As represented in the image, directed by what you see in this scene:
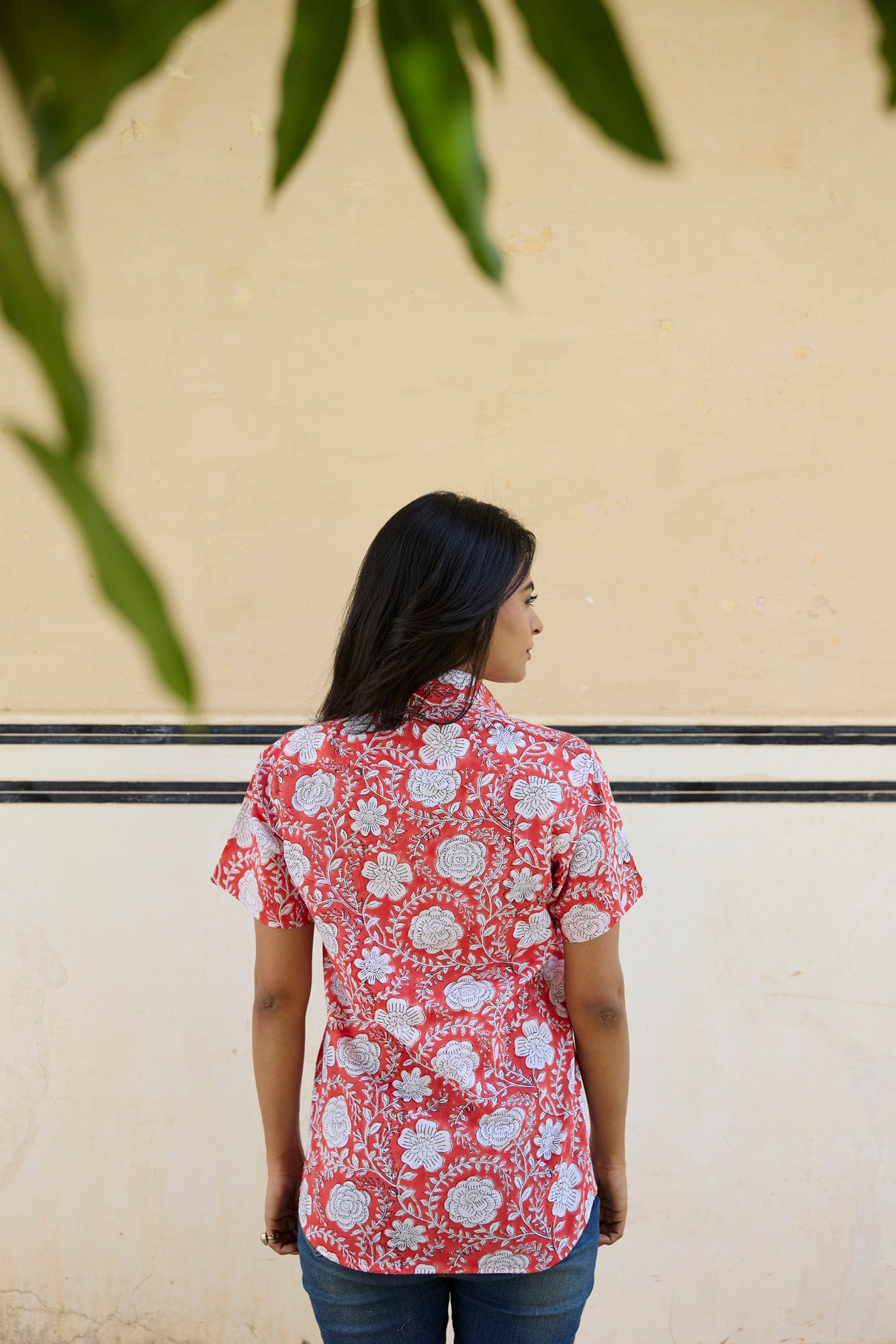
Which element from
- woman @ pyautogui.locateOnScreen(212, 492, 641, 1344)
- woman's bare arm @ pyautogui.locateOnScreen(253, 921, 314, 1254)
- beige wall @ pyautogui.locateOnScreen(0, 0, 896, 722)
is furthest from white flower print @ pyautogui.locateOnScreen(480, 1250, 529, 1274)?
beige wall @ pyautogui.locateOnScreen(0, 0, 896, 722)

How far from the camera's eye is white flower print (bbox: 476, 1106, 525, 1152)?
2.89 ft

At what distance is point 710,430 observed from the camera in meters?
1.58

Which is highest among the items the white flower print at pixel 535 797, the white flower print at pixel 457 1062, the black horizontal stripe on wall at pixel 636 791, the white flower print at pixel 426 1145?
the white flower print at pixel 535 797

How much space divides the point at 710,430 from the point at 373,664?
2.88ft

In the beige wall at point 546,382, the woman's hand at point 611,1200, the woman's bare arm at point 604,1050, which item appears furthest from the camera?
the beige wall at point 546,382

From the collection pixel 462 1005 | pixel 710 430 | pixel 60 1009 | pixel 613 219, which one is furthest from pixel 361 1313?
pixel 613 219

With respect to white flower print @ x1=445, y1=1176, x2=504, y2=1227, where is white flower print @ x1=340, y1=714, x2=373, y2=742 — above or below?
above

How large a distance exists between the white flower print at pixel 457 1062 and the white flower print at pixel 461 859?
5.1 inches

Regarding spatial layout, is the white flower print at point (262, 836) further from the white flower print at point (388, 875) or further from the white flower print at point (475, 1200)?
the white flower print at point (475, 1200)

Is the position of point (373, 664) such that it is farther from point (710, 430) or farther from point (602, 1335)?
point (602, 1335)

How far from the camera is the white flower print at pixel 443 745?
33.4 inches

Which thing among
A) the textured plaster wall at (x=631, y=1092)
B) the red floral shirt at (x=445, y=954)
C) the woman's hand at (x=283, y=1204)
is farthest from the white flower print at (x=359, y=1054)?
the textured plaster wall at (x=631, y=1092)

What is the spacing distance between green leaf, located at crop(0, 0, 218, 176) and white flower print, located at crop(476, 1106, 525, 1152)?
85cm

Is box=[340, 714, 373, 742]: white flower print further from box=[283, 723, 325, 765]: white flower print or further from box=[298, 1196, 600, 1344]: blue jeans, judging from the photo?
box=[298, 1196, 600, 1344]: blue jeans
